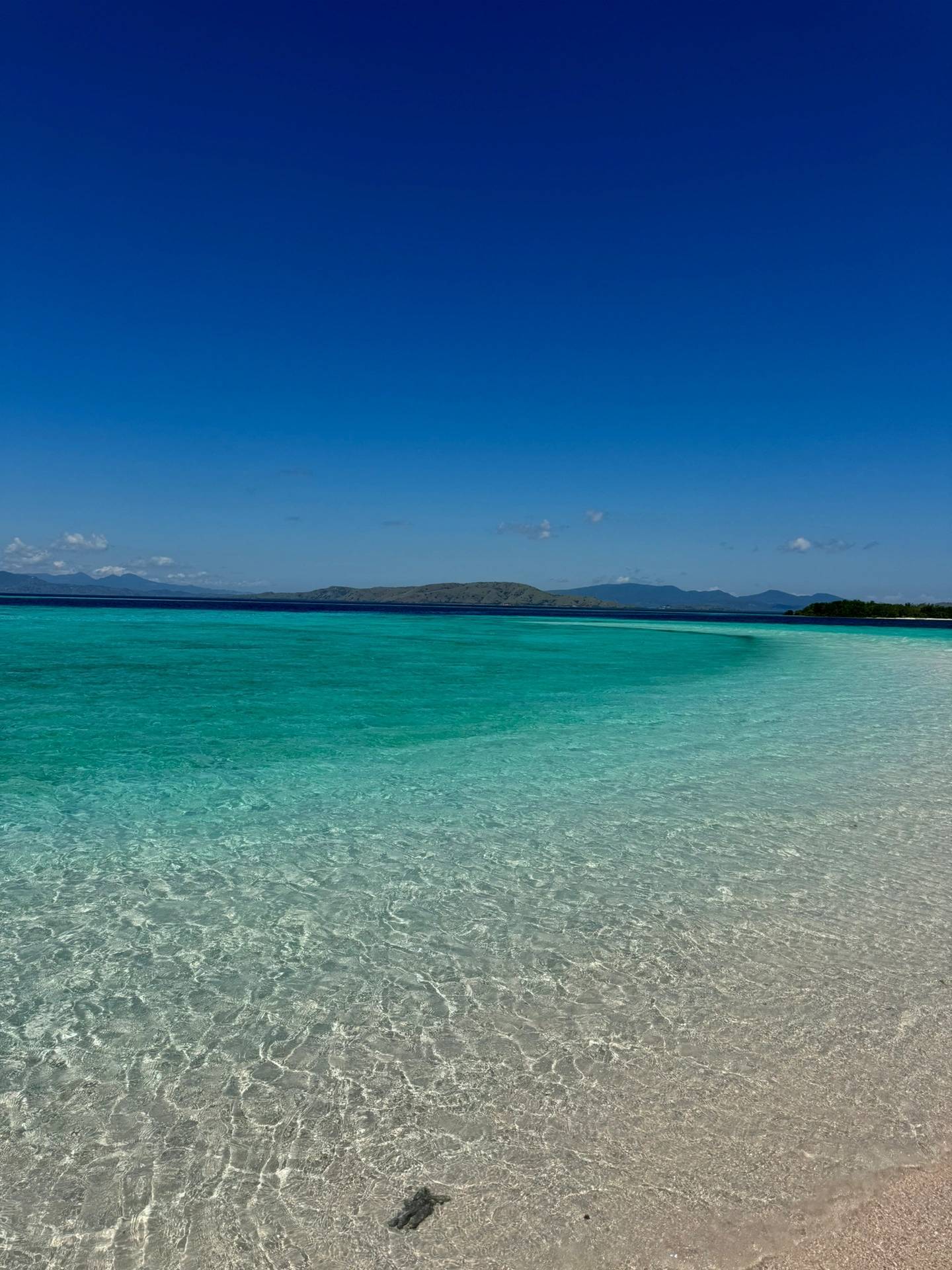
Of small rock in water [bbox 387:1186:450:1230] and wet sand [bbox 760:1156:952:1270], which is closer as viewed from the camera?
wet sand [bbox 760:1156:952:1270]

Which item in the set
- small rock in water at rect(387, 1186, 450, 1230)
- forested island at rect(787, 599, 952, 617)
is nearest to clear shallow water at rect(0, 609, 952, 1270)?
small rock in water at rect(387, 1186, 450, 1230)

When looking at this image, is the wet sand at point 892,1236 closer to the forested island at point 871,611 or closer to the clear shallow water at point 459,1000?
the clear shallow water at point 459,1000

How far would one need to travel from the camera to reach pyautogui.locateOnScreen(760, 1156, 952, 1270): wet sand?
1.85m

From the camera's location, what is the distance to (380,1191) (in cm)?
209

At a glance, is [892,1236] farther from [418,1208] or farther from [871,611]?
[871,611]

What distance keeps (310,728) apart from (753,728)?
6.11 m

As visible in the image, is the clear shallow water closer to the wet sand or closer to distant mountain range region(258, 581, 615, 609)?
the wet sand

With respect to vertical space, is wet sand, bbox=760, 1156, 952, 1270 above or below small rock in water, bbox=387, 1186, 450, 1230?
above

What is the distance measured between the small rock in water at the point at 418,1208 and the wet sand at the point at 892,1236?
873mm

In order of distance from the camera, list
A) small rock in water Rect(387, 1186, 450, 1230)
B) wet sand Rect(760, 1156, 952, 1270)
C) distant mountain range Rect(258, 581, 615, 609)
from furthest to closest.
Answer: distant mountain range Rect(258, 581, 615, 609) → small rock in water Rect(387, 1186, 450, 1230) → wet sand Rect(760, 1156, 952, 1270)

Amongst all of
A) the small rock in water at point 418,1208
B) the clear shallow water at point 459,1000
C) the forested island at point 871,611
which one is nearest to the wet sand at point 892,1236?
the clear shallow water at point 459,1000

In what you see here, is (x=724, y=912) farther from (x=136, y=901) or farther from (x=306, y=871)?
(x=136, y=901)

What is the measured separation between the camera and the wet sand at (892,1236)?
1.85m

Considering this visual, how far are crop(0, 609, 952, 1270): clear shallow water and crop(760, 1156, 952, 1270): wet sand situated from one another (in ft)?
0.26
